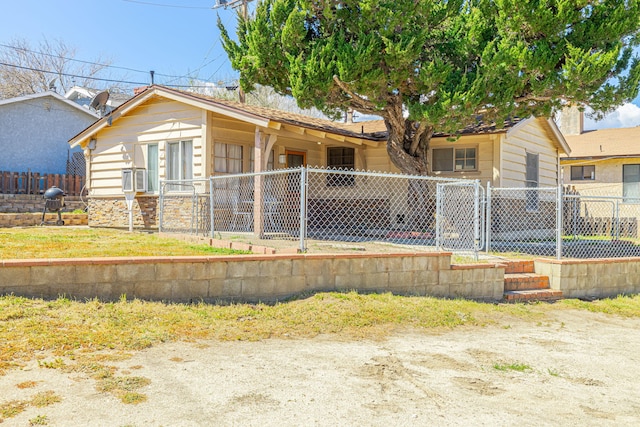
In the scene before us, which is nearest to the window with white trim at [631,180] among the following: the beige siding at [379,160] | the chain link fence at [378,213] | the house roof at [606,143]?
the house roof at [606,143]

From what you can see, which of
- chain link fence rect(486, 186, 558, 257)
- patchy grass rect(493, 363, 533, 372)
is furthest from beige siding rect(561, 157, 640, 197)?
patchy grass rect(493, 363, 533, 372)

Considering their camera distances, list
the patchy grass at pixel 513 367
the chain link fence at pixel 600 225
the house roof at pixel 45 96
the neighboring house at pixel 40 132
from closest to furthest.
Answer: the patchy grass at pixel 513 367, the chain link fence at pixel 600 225, the house roof at pixel 45 96, the neighboring house at pixel 40 132

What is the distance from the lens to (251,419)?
11.2 feet

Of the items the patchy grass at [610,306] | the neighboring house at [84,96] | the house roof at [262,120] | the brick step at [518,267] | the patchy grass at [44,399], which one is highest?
the neighboring house at [84,96]

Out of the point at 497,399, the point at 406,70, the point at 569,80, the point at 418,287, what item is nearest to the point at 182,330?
the point at 497,399

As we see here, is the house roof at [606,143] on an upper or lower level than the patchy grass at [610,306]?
upper

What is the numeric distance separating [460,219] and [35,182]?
16.2 meters

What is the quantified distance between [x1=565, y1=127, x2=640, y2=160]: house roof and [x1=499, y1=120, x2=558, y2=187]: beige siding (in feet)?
16.5

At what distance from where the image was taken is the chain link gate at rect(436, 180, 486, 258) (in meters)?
8.65

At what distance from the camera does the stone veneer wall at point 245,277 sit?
18.6 feet

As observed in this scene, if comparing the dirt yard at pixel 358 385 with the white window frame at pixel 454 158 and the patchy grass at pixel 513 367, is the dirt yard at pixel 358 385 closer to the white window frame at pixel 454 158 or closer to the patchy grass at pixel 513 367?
the patchy grass at pixel 513 367

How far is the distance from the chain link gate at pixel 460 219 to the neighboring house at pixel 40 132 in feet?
55.9

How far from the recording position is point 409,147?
13555 millimetres

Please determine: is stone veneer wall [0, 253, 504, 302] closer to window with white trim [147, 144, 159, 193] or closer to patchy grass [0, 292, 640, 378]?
patchy grass [0, 292, 640, 378]
